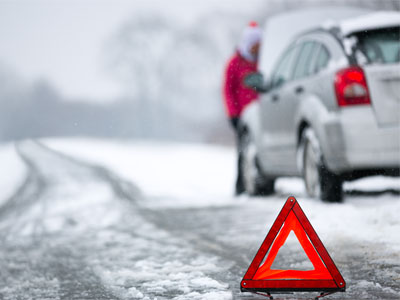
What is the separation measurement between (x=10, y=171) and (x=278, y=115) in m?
7.90

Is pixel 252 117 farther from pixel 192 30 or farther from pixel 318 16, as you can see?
pixel 192 30

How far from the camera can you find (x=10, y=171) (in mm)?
13477

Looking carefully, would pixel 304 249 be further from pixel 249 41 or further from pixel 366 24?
pixel 249 41

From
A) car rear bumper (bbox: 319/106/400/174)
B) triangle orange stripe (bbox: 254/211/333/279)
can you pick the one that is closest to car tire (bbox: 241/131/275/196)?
car rear bumper (bbox: 319/106/400/174)

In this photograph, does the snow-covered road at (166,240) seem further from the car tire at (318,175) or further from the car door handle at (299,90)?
the car door handle at (299,90)

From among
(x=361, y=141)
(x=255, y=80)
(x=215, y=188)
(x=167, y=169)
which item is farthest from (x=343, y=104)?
(x=167, y=169)

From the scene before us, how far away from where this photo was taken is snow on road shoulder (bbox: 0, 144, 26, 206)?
1086cm

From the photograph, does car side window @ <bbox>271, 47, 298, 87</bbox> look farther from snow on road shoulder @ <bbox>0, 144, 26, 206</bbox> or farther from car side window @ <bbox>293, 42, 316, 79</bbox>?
snow on road shoulder @ <bbox>0, 144, 26, 206</bbox>

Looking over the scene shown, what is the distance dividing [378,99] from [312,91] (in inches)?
29.9

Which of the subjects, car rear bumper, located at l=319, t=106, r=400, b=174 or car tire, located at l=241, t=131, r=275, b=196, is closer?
car rear bumper, located at l=319, t=106, r=400, b=174

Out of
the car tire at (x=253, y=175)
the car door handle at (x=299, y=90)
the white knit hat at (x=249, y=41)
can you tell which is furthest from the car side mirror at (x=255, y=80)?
the white knit hat at (x=249, y=41)

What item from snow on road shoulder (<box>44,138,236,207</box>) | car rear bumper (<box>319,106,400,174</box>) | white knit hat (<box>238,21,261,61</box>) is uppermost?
white knit hat (<box>238,21,261,61</box>)

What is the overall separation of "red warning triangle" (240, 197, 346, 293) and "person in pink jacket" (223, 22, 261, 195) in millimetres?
6242

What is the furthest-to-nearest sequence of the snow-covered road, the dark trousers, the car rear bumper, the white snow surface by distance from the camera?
the dark trousers < the car rear bumper < the white snow surface < the snow-covered road
